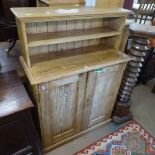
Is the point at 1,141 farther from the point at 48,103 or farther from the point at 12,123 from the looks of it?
the point at 48,103

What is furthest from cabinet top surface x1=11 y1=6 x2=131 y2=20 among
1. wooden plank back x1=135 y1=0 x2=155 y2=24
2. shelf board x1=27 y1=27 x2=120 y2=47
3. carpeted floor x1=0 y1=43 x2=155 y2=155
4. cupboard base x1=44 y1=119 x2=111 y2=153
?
wooden plank back x1=135 y1=0 x2=155 y2=24

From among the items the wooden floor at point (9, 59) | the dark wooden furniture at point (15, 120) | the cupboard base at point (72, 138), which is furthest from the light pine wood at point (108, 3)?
the dark wooden furniture at point (15, 120)

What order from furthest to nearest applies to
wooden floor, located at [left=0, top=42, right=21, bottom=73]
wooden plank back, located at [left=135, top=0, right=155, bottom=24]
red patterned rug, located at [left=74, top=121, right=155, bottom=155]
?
wooden plank back, located at [left=135, top=0, right=155, bottom=24], red patterned rug, located at [left=74, top=121, right=155, bottom=155], wooden floor, located at [left=0, top=42, right=21, bottom=73]

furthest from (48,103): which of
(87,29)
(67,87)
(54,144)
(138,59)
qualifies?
(138,59)

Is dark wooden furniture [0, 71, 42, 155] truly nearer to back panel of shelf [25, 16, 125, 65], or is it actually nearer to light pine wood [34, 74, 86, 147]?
light pine wood [34, 74, 86, 147]

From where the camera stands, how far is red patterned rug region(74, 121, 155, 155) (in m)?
1.69

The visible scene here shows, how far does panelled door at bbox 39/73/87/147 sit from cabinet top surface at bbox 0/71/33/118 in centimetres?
14

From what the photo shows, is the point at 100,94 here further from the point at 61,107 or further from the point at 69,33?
the point at 69,33

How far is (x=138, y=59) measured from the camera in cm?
161

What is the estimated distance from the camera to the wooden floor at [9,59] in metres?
1.58

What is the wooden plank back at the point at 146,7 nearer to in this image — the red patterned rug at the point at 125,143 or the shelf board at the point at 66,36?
the shelf board at the point at 66,36

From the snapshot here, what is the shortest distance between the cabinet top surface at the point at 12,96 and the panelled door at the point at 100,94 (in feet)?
1.83

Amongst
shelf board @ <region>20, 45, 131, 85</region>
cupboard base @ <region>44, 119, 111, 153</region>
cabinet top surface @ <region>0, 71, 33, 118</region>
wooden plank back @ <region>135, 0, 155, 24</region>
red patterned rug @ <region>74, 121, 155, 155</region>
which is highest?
wooden plank back @ <region>135, 0, 155, 24</region>

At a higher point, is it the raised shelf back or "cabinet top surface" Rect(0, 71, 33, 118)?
the raised shelf back
